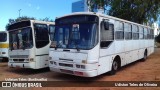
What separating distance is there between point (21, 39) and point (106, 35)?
4887 millimetres

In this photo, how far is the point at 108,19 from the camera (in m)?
11.8

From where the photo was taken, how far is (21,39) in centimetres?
1341

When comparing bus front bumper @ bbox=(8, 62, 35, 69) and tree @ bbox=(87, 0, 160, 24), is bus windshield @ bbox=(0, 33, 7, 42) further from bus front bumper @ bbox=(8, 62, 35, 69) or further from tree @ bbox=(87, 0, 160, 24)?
tree @ bbox=(87, 0, 160, 24)

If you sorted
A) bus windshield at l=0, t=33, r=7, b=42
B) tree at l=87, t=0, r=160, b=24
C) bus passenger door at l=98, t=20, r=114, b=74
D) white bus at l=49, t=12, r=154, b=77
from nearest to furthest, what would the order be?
white bus at l=49, t=12, r=154, b=77
bus passenger door at l=98, t=20, r=114, b=74
bus windshield at l=0, t=33, r=7, b=42
tree at l=87, t=0, r=160, b=24

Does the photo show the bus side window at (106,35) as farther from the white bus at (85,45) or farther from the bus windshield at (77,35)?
the bus windshield at (77,35)

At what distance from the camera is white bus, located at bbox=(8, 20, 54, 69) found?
42.5 ft

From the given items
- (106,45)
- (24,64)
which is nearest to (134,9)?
(106,45)

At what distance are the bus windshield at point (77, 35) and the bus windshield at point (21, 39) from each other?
6.91 feet

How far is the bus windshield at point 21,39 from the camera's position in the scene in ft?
42.8

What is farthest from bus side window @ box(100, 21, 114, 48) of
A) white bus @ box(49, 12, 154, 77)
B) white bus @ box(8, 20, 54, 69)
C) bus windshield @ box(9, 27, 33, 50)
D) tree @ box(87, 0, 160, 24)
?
tree @ box(87, 0, 160, 24)

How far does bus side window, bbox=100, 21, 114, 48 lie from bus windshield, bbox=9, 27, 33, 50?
4101 mm

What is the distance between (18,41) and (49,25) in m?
2.03

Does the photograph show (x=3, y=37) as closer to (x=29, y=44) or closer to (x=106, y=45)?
(x=29, y=44)

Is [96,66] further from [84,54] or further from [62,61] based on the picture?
[62,61]
